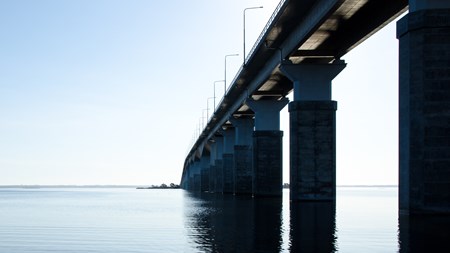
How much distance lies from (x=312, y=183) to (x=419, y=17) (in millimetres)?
22932

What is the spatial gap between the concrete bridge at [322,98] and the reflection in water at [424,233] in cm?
83

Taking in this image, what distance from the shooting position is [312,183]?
47.7 metres

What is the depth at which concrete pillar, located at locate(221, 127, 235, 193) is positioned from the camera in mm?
92062

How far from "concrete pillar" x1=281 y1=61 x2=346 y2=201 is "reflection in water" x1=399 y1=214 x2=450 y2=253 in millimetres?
20595

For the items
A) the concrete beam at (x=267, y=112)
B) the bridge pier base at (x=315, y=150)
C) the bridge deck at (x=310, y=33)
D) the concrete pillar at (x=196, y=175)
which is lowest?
the concrete pillar at (x=196, y=175)

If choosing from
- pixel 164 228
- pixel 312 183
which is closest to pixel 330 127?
pixel 312 183

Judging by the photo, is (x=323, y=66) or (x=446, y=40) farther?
(x=323, y=66)

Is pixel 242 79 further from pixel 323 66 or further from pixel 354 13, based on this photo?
pixel 354 13

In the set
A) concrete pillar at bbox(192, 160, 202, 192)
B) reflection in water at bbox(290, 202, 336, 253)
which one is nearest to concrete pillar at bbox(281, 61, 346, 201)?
reflection in water at bbox(290, 202, 336, 253)

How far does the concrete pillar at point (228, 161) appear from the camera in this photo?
9206 cm

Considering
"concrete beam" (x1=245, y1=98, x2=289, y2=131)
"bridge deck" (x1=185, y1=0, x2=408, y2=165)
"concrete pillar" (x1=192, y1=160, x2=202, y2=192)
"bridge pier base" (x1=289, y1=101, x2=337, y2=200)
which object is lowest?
"concrete pillar" (x1=192, y1=160, x2=202, y2=192)

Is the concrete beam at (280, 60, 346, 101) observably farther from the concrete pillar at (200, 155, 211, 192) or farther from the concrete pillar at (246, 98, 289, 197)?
the concrete pillar at (200, 155, 211, 192)

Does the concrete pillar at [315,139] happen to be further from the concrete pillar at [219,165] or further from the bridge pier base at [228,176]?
the concrete pillar at [219,165]

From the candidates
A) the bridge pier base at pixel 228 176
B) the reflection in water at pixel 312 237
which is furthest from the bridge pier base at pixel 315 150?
the bridge pier base at pixel 228 176
